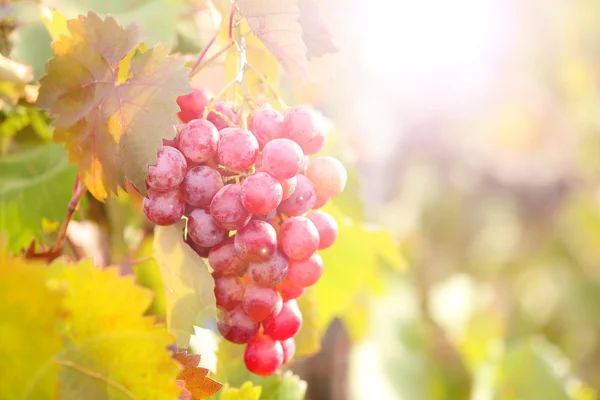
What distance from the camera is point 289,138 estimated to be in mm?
410

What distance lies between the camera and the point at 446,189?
8.69 ft

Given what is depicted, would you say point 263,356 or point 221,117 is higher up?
point 221,117

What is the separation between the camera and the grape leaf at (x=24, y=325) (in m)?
0.28

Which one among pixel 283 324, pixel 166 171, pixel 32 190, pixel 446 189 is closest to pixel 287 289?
pixel 283 324

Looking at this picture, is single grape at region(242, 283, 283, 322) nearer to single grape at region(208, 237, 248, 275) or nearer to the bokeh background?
single grape at region(208, 237, 248, 275)

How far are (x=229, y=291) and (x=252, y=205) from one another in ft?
0.23

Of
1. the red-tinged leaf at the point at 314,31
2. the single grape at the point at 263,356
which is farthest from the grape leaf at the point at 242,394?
the red-tinged leaf at the point at 314,31

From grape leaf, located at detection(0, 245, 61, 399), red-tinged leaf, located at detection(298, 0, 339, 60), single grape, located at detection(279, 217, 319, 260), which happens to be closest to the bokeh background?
red-tinged leaf, located at detection(298, 0, 339, 60)

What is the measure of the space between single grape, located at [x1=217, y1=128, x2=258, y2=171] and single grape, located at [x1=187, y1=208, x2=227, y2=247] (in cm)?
4

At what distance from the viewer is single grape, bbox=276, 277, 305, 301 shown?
1.41 ft

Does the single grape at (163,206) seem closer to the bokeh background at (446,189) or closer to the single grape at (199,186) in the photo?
the single grape at (199,186)

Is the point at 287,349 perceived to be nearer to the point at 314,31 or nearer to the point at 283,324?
the point at 283,324

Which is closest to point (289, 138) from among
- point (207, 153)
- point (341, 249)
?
point (207, 153)

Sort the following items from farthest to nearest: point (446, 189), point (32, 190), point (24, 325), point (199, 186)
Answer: point (446, 189), point (32, 190), point (199, 186), point (24, 325)
